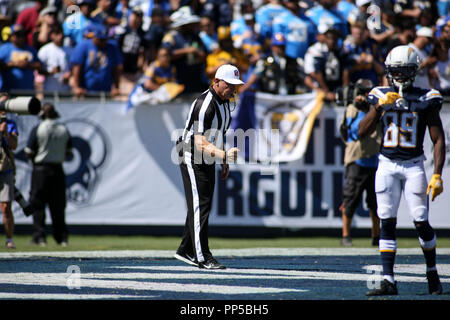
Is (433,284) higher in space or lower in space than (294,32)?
lower

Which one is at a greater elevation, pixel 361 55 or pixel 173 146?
pixel 361 55

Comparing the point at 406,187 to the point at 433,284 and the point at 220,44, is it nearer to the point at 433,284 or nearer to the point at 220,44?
the point at 433,284

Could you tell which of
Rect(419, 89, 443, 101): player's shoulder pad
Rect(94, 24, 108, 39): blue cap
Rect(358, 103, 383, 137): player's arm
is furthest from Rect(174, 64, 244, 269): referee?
Rect(94, 24, 108, 39): blue cap

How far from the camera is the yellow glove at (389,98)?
7.50 meters

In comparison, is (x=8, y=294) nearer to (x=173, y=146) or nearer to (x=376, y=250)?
(x=376, y=250)

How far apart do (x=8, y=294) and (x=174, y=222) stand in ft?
24.8

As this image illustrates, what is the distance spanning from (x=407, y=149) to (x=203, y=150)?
8.11 feet

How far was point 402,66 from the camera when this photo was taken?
7.54 meters

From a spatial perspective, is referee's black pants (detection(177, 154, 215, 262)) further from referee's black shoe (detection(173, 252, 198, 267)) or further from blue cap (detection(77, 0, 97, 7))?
blue cap (detection(77, 0, 97, 7))

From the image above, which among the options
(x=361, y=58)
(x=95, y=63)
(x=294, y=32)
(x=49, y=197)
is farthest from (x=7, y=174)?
(x=361, y=58)

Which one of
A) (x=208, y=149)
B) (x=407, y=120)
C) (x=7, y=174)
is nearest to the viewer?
(x=407, y=120)
